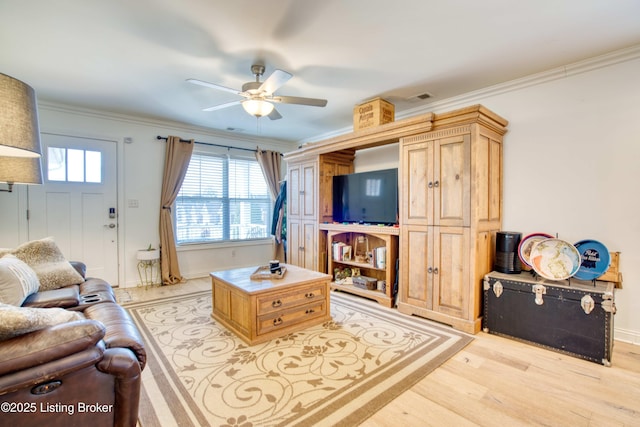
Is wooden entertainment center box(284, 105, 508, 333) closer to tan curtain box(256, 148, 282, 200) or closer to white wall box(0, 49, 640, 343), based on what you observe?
white wall box(0, 49, 640, 343)

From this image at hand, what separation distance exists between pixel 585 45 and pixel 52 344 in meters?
3.99

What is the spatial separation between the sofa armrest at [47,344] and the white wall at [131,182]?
3723 millimetres

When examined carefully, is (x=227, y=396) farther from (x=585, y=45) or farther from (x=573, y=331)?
(x=585, y=45)

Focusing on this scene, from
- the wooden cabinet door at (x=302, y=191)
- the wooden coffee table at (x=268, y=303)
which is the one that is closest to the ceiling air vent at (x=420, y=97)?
the wooden cabinet door at (x=302, y=191)

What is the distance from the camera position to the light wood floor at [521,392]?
170cm

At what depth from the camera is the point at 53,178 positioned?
400cm

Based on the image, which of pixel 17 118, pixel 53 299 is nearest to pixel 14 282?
pixel 53 299

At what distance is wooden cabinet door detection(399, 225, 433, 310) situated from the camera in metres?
3.19

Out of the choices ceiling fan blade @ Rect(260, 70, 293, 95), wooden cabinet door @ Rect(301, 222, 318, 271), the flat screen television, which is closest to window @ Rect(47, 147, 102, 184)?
wooden cabinet door @ Rect(301, 222, 318, 271)

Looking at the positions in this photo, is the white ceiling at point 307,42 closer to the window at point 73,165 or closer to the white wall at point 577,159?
the white wall at point 577,159

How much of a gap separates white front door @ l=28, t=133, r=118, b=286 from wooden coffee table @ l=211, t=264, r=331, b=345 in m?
2.33

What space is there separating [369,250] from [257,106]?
99.6 inches

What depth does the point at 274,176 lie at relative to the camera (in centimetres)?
595

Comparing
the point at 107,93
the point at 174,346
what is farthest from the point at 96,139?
the point at 174,346
